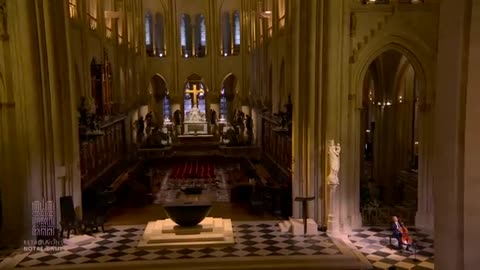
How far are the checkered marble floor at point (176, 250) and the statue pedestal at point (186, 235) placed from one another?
0.81 feet

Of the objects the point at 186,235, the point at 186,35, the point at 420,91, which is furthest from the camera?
the point at 186,35

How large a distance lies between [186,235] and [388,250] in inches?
228

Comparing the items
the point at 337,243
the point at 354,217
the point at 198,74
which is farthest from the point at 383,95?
the point at 198,74

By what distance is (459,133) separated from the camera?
6.38 m

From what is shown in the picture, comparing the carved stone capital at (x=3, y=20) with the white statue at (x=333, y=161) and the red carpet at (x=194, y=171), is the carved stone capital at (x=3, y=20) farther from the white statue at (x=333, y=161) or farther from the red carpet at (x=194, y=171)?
the red carpet at (x=194, y=171)

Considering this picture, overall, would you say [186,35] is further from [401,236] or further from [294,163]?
[401,236]

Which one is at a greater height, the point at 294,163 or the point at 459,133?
the point at 459,133

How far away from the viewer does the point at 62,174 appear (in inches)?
608

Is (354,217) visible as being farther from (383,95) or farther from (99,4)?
(99,4)

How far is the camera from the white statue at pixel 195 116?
3626 centimetres

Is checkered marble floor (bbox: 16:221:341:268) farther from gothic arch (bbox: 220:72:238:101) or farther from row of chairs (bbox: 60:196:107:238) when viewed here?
gothic arch (bbox: 220:72:238:101)

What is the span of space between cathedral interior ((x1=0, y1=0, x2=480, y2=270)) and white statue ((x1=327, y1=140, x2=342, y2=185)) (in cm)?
5

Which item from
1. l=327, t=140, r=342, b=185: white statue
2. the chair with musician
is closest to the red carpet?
l=327, t=140, r=342, b=185: white statue

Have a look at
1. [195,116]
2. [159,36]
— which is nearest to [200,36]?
[159,36]
